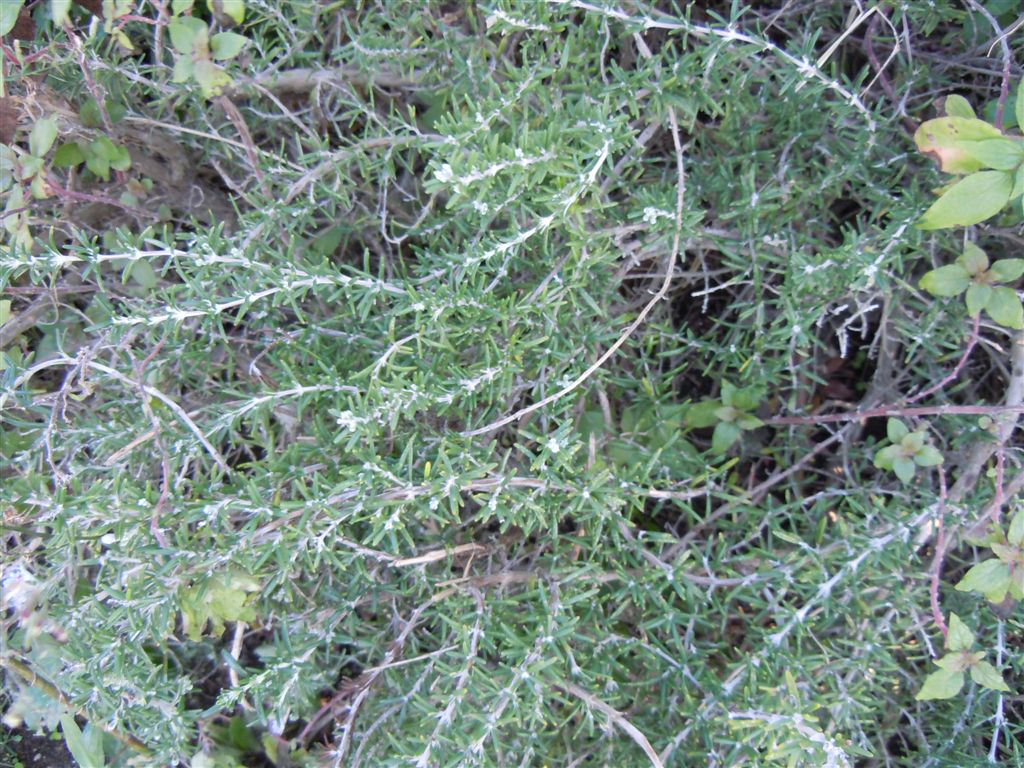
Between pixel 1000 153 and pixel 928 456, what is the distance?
80cm

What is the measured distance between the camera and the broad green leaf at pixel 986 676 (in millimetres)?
1908

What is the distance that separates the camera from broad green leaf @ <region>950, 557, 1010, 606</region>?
189 cm

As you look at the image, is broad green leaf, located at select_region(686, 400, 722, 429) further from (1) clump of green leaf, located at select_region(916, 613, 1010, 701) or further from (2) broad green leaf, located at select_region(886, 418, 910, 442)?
(1) clump of green leaf, located at select_region(916, 613, 1010, 701)

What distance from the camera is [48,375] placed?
2623 millimetres

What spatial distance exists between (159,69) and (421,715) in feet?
6.27

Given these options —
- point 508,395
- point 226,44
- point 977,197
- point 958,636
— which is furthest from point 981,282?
point 226,44

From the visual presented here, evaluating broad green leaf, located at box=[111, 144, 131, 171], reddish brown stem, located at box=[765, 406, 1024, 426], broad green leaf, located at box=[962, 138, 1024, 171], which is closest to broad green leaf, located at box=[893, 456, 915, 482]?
reddish brown stem, located at box=[765, 406, 1024, 426]

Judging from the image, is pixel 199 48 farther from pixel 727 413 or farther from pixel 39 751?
pixel 39 751

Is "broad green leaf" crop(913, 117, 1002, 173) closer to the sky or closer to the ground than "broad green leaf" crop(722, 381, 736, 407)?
closer to the sky

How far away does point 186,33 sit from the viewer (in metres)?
1.88

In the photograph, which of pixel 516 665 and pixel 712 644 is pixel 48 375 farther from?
pixel 712 644

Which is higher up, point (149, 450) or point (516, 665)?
point (149, 450)

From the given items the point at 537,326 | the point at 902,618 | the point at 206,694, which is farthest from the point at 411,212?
the point at 902,618

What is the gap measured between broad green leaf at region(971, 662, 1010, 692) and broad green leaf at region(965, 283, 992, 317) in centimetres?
83
